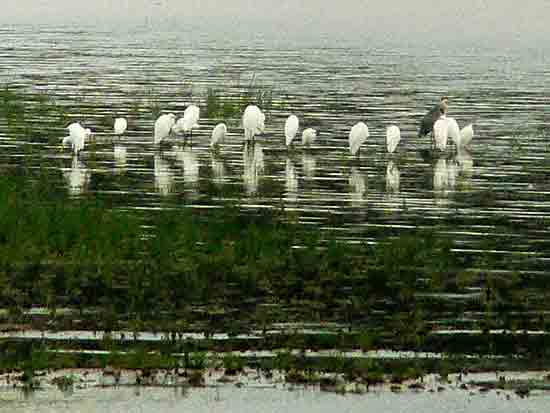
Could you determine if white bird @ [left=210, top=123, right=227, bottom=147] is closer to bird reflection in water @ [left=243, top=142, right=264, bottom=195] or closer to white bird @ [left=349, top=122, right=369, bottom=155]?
bird reflection in water @ [left=243, top=142, right=264, bottom=195]

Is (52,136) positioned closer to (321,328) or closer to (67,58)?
(321,328)

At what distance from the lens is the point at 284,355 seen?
15406 mm

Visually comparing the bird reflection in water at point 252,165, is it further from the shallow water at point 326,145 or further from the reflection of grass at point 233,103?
the reflection of grass at point 233,103

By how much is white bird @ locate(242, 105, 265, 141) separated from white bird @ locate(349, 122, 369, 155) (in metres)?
2.58

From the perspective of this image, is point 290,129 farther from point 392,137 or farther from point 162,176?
point 162,176

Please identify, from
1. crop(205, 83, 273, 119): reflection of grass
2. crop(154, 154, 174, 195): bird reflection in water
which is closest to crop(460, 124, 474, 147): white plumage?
crop(154, 154, 174, 195): bird reflection in water

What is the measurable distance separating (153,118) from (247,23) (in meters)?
73.8

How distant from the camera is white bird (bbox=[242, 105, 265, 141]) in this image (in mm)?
35250

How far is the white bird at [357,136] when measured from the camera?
33094 mm

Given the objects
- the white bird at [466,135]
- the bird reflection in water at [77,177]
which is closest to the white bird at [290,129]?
the white bird at [466,135]

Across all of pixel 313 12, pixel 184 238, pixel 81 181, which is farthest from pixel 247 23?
pixel 184 238

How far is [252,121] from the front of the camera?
35.3 m

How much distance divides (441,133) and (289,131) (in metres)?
2.92

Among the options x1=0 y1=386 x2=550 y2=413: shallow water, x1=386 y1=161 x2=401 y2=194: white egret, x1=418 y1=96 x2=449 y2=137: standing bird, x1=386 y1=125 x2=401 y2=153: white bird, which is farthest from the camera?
x1=418 y1=96 x2=449 y2=137: standing bird
